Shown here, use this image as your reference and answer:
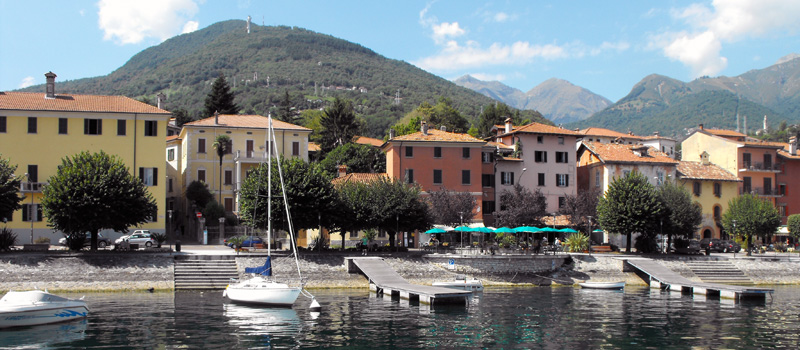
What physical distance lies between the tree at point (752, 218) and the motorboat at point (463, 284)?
30478 millimetres

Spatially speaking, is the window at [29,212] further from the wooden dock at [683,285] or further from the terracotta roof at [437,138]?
the wooden dock at [683,285]

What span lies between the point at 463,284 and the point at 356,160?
38.2 m

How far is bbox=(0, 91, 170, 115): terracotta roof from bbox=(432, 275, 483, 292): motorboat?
26.2 metres

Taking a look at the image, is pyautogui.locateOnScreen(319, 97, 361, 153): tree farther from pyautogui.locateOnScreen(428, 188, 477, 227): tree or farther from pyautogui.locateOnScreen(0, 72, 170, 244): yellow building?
pyautogui.locateOnScreen(0, 72, 170, 244): yellow building

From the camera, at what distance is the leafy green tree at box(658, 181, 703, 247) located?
56406 mm

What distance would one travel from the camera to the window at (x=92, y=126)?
176ft

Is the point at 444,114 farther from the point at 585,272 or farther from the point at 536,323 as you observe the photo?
the point at 536,323

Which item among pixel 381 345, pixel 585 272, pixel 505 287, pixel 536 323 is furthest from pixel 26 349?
pixel 585 272

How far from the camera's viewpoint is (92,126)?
53.9m

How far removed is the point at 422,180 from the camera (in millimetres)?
64438

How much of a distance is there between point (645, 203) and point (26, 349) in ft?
146

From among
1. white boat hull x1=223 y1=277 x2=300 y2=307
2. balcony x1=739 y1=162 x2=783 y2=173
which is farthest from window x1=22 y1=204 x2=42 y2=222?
balcony x1=739 y1=162 x2=783 y2=173

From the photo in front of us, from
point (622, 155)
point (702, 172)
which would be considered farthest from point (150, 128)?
point (702, 172)

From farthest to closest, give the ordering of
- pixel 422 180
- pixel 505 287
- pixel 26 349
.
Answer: pixel 422 180
pixel 505 287
pixel 26 349
